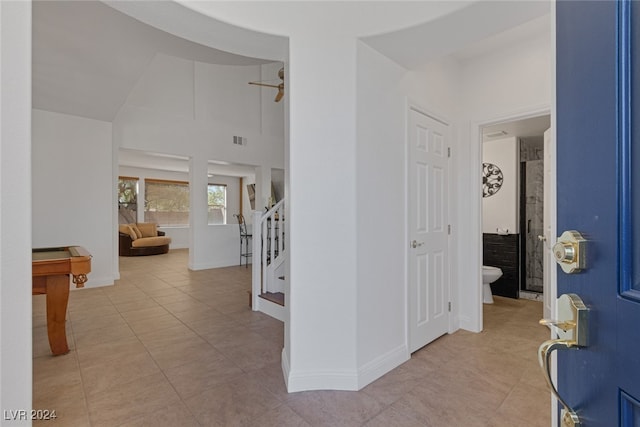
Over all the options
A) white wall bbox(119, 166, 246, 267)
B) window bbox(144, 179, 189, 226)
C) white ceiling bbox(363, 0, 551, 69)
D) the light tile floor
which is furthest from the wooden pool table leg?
window bbox(144, 179, 189, 226)

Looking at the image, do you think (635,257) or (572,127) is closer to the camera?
(635,257)

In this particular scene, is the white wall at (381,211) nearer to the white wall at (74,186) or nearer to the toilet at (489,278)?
the toilet at (489,278)

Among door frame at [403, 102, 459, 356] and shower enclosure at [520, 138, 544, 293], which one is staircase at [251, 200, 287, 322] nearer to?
door frame at [403, 102, 459, 356]

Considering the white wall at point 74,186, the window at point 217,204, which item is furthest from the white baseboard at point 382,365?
the window at point 217,204

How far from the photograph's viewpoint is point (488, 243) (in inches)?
181

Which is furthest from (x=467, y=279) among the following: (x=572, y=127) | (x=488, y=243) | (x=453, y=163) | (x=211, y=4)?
(x=211, y=4)

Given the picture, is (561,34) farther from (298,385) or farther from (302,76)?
(298,385)

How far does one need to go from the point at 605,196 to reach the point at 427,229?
2300 millimetres

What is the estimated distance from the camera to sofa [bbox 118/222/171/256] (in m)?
8.34

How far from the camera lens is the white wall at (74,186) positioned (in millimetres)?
4379

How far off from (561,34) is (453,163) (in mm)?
2575

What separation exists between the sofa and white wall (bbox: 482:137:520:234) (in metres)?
8.17

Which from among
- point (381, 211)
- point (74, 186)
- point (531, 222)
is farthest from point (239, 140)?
point (531, 222)
